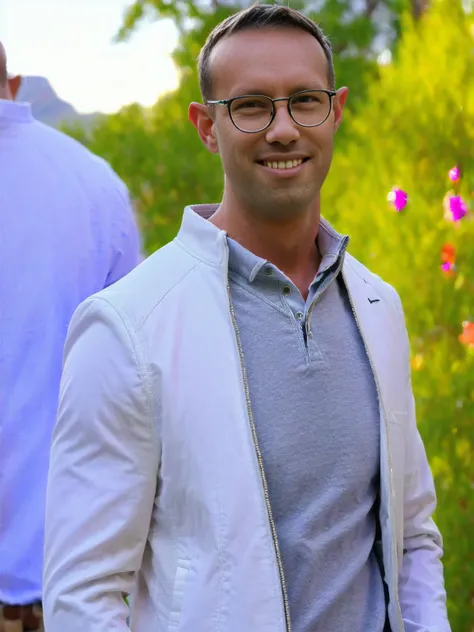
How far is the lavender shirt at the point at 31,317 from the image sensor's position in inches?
92.7

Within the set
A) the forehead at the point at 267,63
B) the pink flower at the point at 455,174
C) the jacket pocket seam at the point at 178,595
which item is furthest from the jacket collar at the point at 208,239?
the pink flower at the point at 455,174

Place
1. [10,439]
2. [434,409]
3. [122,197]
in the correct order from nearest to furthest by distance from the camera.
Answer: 1. [10,439]
2. [122,197]
3. [434,409]

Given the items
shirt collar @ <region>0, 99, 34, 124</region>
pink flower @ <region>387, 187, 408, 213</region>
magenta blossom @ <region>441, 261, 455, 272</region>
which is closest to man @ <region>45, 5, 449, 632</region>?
shirt collar @ <region>0, 99, 34, 124</region>

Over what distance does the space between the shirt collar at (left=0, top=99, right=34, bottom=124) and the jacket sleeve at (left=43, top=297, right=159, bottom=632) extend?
1.02 m

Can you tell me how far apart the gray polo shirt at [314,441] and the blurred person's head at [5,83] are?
3.44 feet

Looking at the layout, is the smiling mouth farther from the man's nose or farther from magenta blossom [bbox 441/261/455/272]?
magenta blossom [bbox 441/261/455/272]

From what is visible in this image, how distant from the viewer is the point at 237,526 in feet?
5.36

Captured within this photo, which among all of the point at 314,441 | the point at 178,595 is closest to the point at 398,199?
the point at 314,441

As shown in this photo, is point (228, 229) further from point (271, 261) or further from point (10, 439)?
point (10, 439)

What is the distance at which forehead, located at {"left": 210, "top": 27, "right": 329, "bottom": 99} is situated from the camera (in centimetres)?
183

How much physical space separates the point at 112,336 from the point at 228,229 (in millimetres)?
337

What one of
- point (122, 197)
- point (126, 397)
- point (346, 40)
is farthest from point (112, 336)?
point (346, 40)

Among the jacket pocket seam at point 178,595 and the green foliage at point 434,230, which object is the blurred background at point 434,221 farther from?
the jacket pocket seam at point 178,595

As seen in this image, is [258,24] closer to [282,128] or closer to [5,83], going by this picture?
[282,128]
